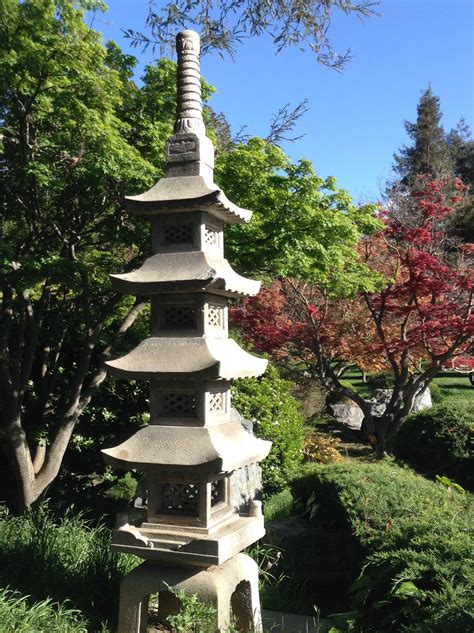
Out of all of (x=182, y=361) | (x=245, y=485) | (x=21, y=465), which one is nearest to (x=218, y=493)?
(x=182, y=361)

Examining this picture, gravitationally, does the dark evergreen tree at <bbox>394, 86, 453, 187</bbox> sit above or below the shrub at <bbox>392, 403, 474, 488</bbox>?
above

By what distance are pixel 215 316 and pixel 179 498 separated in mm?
1523

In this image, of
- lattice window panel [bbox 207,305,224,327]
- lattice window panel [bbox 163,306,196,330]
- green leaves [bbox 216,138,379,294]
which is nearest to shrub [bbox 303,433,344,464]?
green leaves [bbox 216,138,379,294]

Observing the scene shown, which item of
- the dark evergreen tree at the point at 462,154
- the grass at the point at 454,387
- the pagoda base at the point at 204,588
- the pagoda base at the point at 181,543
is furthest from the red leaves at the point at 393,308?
the dark evergreen tree at the point at 462,154

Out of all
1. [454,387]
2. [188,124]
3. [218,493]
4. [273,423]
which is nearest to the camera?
[188,124]

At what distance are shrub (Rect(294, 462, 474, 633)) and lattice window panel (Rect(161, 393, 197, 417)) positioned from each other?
185 centimetres

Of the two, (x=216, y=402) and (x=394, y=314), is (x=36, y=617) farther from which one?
(x=394, y=314)

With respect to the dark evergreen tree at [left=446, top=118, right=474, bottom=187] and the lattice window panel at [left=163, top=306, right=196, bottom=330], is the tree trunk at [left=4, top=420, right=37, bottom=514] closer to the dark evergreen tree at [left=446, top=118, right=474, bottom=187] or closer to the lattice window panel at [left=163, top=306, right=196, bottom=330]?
the lattice window panel at [left=163, top=306, right=196, bottom=330]

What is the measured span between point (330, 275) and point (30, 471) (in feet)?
19.5

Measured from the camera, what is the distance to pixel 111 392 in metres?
9.78

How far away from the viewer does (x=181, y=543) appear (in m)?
4.14

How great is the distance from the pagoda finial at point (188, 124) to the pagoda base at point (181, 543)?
9.38ft

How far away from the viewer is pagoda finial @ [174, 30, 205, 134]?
4578 mm

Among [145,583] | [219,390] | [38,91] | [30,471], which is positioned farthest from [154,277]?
[30,471]
